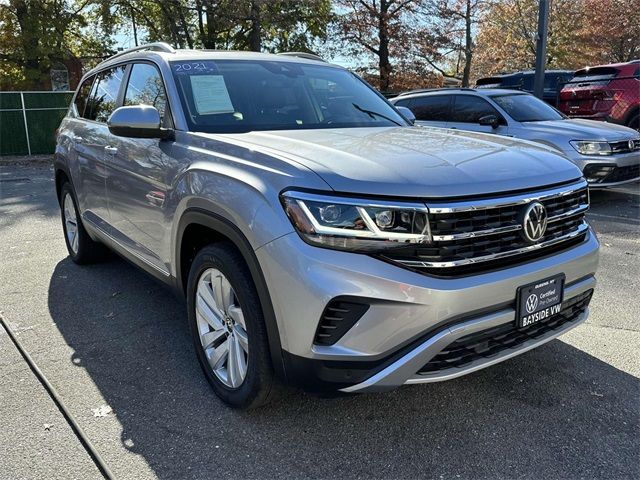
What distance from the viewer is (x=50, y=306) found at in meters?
4.35

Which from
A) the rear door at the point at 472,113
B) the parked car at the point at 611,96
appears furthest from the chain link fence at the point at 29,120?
the parked car at the point at 611,96

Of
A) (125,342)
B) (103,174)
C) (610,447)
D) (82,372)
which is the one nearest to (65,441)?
(82,372)

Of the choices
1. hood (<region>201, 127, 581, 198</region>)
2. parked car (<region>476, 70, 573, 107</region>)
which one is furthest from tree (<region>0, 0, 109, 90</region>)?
hood (<region>201, 127, 581, 198</region>)

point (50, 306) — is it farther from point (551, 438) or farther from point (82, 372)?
point (551, 438)

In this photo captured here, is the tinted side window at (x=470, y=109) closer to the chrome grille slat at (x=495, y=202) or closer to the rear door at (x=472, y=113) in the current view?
the rear door at (x=472, y=113)

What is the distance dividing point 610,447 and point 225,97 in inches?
109

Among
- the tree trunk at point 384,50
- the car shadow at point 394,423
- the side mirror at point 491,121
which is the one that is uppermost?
the tree trunk at point 384,50

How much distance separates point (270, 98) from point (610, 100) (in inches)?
365

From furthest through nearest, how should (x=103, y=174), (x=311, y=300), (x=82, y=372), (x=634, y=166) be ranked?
1. (x=634, y=166)
2. (x=103, y=174)
3. (x=82, y=372)
4. (x=311, y=300)

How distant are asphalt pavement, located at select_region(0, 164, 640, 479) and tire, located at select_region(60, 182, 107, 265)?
1.17 metres

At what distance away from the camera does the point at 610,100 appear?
34.6 ft

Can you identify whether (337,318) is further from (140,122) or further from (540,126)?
(540,126)

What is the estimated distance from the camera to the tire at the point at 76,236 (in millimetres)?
5148

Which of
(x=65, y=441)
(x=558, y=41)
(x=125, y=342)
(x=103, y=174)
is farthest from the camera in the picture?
(x=558, y=41)
